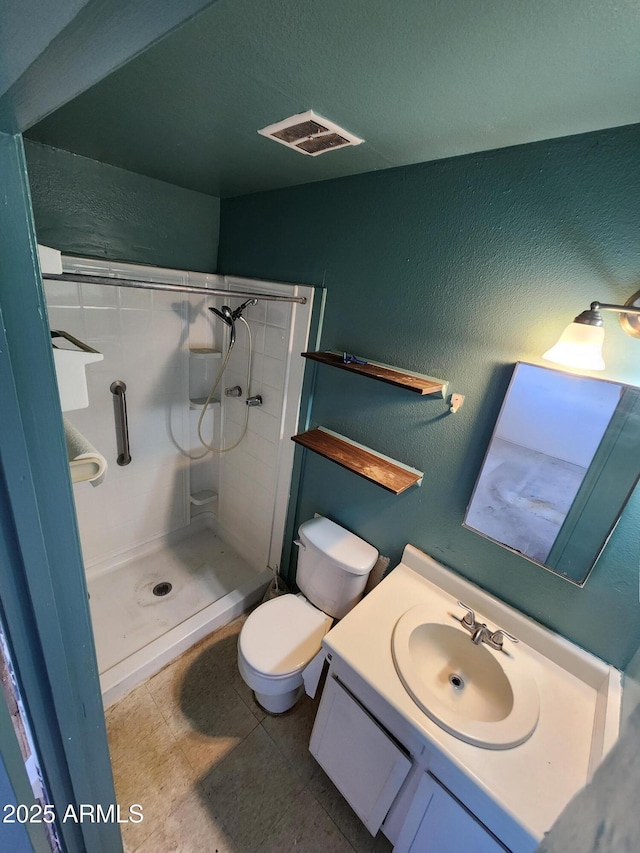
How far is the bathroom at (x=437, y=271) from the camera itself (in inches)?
36.8

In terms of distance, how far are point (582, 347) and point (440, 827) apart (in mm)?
1371

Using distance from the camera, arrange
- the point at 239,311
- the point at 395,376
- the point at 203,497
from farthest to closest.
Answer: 1. the point at 203,497
2. the point at 239,311
3. the point at 395,376

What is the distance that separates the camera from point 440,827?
98 centimetres

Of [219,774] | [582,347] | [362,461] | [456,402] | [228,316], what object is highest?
[582,347]

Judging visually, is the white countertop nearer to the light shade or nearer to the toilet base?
the toilet base

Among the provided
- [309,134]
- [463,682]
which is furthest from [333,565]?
[309,134]

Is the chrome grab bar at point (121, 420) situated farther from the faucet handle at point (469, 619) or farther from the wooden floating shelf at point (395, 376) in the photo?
the faucet handle at point (469, 619)

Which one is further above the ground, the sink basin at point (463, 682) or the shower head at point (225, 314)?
the shower head at point (225, 314)

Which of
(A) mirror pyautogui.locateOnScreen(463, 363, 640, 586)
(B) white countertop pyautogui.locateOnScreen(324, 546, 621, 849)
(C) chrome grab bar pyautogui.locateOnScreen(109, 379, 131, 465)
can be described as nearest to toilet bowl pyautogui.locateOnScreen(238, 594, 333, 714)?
(B) white countertop pyautogui.locateOnScreen(324, 546, 621, 849)

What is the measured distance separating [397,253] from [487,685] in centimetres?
154

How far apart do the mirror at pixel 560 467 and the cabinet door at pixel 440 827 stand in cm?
70

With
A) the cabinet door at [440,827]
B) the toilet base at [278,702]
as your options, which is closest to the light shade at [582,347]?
the cabinet door at [440,827]

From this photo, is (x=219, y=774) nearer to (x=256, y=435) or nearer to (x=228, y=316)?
(x=256, y=435)

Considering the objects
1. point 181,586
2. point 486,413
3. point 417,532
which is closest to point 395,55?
point 486,413
